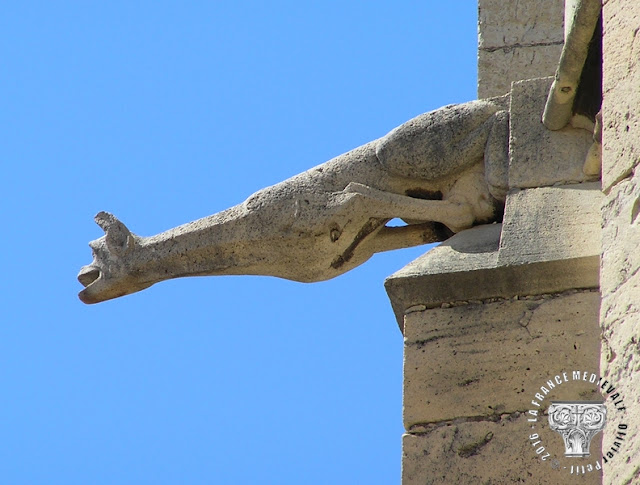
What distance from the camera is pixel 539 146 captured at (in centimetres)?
505

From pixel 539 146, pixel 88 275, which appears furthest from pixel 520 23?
pixel 88 275

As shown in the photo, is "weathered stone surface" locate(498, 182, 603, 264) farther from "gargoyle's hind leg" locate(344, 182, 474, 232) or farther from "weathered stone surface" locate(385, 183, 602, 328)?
"gargoyle's hind leg" locate(344, 182, 474, 232)

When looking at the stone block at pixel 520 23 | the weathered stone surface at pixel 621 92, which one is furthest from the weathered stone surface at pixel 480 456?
the stone block at pixel 520 23

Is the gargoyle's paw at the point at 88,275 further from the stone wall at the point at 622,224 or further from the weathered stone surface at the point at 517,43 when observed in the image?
the stone wall at the point at 622,224

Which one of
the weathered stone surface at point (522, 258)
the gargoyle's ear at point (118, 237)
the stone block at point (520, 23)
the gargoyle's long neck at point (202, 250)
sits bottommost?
the weathered stone surface at point (522, 258)

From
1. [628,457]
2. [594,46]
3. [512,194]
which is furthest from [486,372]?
[628,457]

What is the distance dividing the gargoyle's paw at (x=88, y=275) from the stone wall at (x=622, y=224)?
249 centimetres

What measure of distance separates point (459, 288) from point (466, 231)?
0.42 m

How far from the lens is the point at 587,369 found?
4602 mm

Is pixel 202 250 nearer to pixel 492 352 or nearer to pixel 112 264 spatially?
pixel 112 264

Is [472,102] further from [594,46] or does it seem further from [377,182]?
[594,46]

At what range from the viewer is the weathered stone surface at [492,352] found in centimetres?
464

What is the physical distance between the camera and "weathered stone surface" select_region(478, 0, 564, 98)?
588 cm

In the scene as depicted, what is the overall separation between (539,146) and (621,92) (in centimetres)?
123
